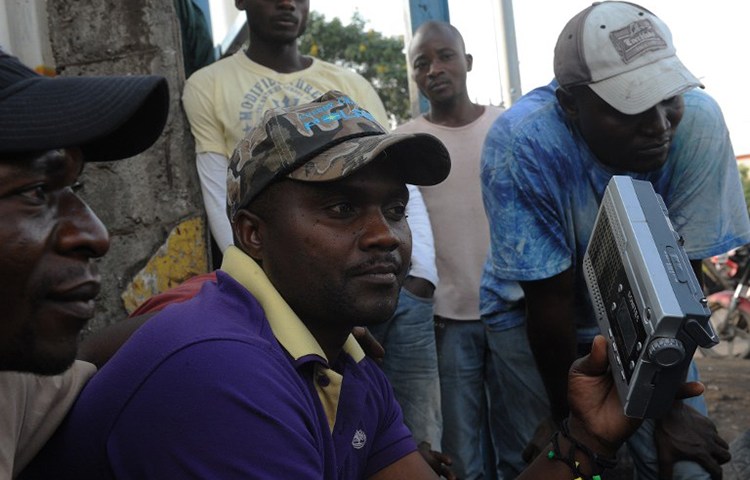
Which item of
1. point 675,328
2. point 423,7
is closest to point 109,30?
point 423,7

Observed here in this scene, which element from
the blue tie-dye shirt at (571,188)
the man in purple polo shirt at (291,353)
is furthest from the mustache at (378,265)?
the blue tie-dye shirt at (571,188)

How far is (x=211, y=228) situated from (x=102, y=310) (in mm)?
472

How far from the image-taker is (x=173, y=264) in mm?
3355

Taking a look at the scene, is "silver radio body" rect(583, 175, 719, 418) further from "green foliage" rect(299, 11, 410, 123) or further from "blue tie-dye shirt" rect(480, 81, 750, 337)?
"green foliage" rect(299, 11, 410, 123)

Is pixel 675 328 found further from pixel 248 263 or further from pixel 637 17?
pixel 637 17

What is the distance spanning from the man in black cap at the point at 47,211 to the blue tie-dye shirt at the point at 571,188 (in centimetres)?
158

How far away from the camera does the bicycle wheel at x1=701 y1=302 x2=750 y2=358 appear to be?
8961mm

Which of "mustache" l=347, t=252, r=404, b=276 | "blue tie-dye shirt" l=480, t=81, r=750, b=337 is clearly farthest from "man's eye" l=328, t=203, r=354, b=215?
"blue tie-dye shirt" l=480, t=81, r=750, b=337

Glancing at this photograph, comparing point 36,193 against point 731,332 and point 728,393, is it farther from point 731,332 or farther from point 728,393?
point 731,332

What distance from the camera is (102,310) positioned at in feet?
10.7

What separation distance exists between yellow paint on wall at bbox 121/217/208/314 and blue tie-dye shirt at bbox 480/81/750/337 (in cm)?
111

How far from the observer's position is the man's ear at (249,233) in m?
2.05

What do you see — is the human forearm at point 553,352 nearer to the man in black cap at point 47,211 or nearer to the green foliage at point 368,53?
the man in black cap at point 47,211

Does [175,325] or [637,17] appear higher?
[637,17]
